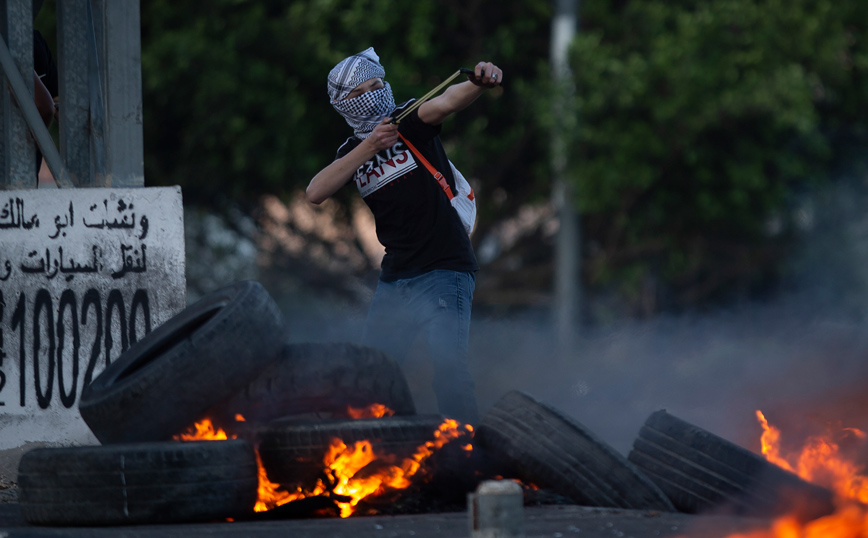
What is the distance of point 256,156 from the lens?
482 inches

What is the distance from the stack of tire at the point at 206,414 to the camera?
14.0ft

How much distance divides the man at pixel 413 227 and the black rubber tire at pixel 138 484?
1102 mm

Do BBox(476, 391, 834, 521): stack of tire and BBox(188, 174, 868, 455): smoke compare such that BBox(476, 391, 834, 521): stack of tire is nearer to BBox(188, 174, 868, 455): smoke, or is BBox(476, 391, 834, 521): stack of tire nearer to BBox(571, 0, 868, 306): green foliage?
BBox(188, 174, 868, 455): smoke

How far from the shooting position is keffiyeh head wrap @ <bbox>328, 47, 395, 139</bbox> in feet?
16.5

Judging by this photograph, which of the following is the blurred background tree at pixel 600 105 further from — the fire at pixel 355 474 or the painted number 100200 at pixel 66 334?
the fire at pixel 355 474

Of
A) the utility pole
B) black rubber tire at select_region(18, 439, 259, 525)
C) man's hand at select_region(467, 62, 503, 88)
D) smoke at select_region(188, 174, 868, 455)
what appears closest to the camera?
black rubber tire at select_region(18, 439, 259, 525)

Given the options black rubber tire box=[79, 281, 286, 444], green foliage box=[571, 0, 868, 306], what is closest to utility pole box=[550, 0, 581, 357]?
green foliage box=[571, 0, 868, 306]

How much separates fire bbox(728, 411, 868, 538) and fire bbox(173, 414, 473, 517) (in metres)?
1.53

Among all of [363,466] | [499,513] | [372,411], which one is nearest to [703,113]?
[372,411]

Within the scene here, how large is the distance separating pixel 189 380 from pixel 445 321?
4.03 feet

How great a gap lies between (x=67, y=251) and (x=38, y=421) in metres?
1.02

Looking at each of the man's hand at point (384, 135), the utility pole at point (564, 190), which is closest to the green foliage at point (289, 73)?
the utility pole at point (564, 190)

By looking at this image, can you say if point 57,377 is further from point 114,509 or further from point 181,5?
point 181,5

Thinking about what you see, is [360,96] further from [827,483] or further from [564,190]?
[564,190]
